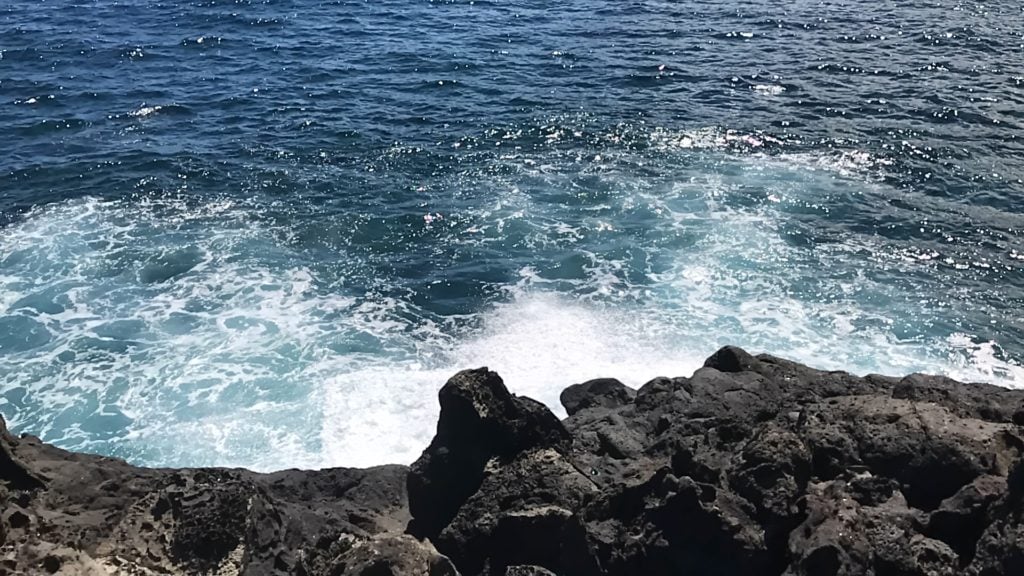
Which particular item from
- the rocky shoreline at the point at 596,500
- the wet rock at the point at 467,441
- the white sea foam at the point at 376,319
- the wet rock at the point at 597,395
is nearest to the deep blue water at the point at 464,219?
the white sea foam at the point at 376,319

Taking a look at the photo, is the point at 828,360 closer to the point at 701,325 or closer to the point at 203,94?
the point at 701,325

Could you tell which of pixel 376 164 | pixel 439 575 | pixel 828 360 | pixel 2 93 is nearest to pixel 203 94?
pixel 2 93

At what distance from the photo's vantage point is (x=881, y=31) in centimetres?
4284

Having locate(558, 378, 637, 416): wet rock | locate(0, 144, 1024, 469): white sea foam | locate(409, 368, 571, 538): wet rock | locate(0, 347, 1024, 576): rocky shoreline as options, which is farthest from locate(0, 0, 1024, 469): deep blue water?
locate(0, 347, 1024, 576): rocky shoreline

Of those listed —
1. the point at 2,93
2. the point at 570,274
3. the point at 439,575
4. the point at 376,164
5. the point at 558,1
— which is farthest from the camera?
the point at 558,1

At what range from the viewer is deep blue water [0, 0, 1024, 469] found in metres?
21.1

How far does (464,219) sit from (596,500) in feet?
55.0

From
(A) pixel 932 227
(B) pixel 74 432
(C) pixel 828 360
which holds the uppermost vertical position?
(A) pixel 932 227

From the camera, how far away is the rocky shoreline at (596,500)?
10.6m

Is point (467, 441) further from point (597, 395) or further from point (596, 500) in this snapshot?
point (597, 395)

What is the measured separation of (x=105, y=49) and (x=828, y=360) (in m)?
38.8

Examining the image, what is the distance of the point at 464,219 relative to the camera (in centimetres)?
2803

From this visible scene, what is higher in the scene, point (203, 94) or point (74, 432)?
point (203, 94)

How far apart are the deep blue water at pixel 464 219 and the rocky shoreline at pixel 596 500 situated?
5.45 metres
